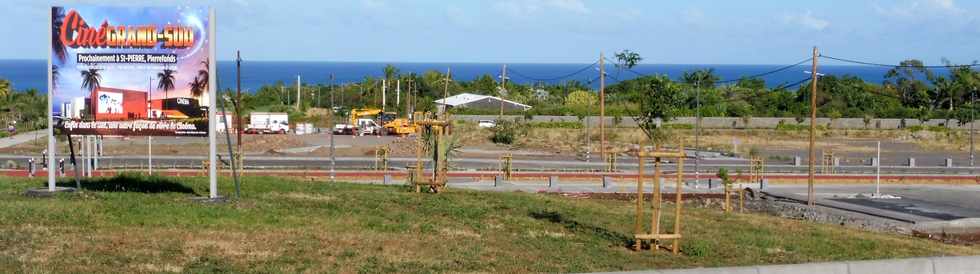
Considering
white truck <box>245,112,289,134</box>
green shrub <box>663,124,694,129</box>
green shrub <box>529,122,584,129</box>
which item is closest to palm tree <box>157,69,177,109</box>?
white truck <box>245,112,289,134</box>

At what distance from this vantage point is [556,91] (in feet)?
433

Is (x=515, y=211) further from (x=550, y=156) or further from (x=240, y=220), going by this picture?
(x=550, y=156)

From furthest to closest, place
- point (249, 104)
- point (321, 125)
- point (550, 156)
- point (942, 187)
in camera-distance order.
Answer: point (249, 104) < point (321, 125) < point (550, 156) < point (942, 187)

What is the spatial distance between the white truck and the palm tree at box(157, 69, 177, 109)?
59053 mm

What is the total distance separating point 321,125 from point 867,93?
59.6m

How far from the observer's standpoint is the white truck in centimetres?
7581

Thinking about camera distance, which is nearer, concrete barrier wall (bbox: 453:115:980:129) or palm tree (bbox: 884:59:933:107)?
concrete barrier wall (bbox: 453:115:980:129)

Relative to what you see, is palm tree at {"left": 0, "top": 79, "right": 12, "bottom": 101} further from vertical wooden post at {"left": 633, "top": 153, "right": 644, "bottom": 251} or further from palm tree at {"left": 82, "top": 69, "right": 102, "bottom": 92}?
vertical wooden post at {"left": 633, "top": 153, "right": 644, "bottom": 251}

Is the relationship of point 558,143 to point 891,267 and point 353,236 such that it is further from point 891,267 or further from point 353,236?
point 891,267

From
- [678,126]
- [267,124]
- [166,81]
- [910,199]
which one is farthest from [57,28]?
[678,126]

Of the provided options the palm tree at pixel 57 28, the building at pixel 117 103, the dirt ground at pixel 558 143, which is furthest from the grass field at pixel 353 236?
the dirt ground at pixel 558 143

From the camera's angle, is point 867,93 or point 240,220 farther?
point 867,93

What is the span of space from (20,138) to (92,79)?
5318cm

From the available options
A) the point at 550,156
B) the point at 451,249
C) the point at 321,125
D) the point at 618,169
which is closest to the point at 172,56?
the point at 451,249
